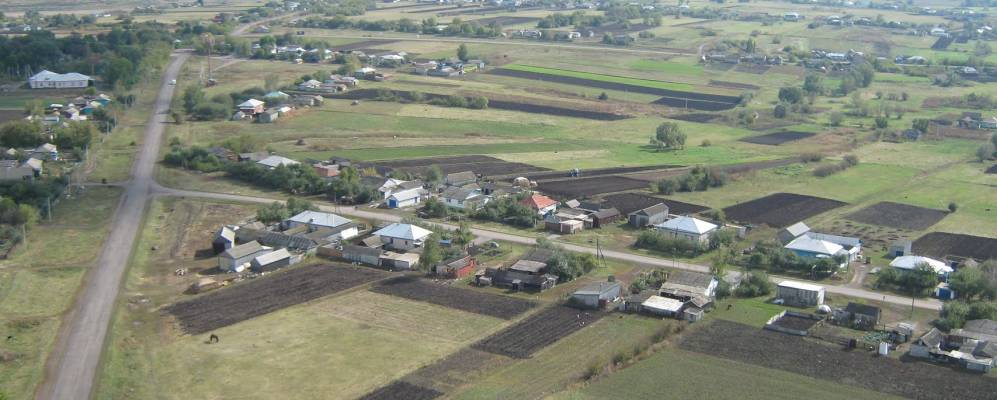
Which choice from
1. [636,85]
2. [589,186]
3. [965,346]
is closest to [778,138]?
[589,186]

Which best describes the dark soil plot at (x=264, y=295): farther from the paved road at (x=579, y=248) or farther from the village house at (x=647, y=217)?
the village house at (x=647, y=217)

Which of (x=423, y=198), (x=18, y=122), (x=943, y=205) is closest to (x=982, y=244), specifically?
(x=943, y=205)

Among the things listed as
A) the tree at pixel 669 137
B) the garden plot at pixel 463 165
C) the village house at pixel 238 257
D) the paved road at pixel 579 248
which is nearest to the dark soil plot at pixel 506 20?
the tree at pixel 669 137

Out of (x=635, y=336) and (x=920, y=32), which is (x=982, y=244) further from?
(x=920, y=32)

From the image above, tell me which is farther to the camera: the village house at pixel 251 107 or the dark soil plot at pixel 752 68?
the dark soil plot at pixel 752 68

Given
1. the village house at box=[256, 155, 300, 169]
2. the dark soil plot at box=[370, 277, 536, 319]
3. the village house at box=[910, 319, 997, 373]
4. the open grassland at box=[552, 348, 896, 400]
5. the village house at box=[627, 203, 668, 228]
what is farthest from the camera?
the village house at box=[256, 155, 300, 169]

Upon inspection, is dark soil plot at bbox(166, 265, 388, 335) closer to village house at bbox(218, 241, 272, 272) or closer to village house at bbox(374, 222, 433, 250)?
village house at bbox(218, 241, 272, 272)

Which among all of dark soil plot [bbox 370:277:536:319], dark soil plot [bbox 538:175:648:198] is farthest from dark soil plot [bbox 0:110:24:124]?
dark soil plot [bbox 370:277:536:319]

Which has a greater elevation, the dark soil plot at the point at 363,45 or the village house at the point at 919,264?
the dark soil plot at the point at 363,45
